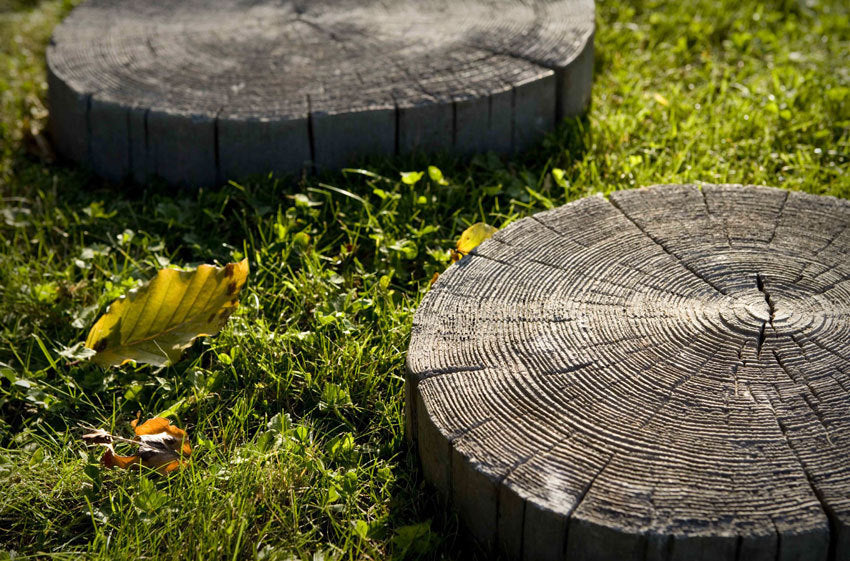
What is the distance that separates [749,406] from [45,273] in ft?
8.23

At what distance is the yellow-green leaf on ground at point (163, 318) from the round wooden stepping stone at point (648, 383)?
0.77 m

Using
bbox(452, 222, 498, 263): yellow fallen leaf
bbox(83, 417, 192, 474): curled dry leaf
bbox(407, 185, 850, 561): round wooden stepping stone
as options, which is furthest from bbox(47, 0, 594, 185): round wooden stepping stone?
bbox(83, 417, 192, 474): curled dry leaf

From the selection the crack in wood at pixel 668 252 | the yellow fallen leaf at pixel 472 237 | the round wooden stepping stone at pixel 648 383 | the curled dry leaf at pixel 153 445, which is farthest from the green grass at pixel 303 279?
the crack in wood at pixel 668 252

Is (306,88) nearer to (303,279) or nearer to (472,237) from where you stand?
(303,279)

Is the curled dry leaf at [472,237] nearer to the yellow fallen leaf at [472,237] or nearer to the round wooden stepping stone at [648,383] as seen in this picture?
the yellow fallen leaf at [472,237]

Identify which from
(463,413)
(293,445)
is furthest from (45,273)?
(463,413)

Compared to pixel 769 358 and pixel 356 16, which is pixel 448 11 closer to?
pixel 356 16

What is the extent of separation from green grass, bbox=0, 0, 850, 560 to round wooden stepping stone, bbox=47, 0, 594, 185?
0.42ft

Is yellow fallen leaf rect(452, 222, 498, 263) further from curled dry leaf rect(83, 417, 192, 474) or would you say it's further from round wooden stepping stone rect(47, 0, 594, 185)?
curled dry leaf rect(83, 417, 192, 474)

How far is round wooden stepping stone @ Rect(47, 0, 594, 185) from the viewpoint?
144 inches

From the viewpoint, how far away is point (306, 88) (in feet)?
12.4

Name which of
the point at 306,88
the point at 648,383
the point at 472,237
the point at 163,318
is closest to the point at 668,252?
the point at 648,383

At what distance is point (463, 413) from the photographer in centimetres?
217

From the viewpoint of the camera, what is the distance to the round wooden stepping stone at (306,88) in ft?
12.0
